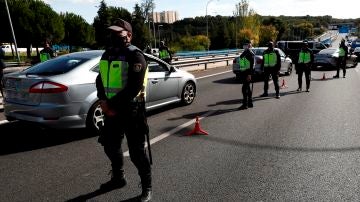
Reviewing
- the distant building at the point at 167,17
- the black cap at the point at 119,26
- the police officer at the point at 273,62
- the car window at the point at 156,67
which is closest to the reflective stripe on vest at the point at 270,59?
the police officer at the point at 273,62

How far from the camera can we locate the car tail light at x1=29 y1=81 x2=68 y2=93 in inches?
220

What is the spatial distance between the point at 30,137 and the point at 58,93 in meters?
1.22

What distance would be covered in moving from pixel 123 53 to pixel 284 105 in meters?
6.94

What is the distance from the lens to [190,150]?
5.52 m

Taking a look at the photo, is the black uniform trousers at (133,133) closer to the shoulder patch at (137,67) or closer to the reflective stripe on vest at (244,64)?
the shoulder patch at (137,67)

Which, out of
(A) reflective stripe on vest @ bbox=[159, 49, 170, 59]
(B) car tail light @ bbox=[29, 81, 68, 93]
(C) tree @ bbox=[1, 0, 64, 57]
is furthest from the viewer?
(C) tree @ bbox=[1, 0, 64, 57]

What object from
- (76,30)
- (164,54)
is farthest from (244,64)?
(76,30)

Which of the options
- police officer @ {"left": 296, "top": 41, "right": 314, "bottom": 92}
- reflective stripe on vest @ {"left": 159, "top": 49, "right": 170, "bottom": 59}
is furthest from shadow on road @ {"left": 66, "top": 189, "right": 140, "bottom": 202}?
reflective stripe on vest @ {"left": 159, "top": 49, "right": 170, "bottom": 59}

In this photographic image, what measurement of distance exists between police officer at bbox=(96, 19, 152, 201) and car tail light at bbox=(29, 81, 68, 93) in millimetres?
2058

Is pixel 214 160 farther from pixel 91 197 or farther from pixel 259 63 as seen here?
pixel 259 63

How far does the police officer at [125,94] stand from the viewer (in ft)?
11.5

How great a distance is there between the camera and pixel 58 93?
5645mm

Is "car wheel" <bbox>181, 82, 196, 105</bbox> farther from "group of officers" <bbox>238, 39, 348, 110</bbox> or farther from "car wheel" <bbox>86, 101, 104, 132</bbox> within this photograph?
"car wheel" <bbox>86, 101, 104, 132</bbox>

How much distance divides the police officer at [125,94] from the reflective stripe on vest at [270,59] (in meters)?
7.99
